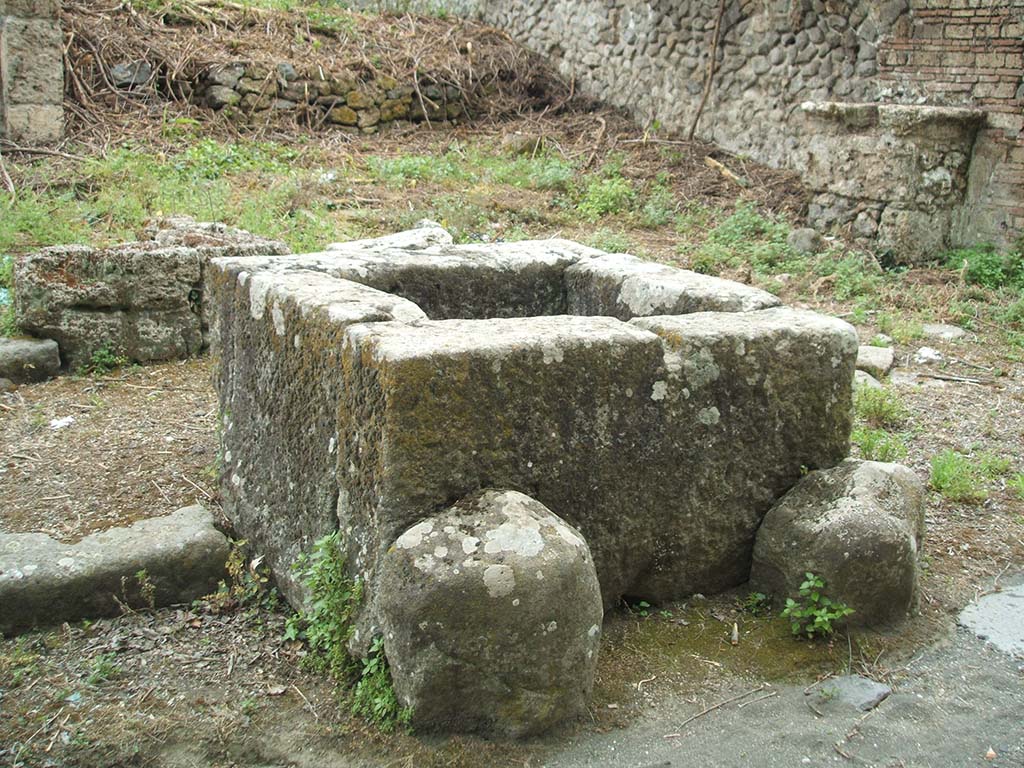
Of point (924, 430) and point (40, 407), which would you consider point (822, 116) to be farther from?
point (40, 407)

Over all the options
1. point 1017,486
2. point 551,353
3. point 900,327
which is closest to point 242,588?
point 551,353

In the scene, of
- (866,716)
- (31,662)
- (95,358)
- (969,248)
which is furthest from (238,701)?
(969,248)

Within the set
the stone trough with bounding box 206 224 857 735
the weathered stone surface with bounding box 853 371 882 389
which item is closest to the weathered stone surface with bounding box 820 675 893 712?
the stone trough with bounding box 206 224 857 735

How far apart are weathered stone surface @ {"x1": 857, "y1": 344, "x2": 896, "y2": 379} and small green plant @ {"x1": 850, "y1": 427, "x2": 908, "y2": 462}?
112 cm

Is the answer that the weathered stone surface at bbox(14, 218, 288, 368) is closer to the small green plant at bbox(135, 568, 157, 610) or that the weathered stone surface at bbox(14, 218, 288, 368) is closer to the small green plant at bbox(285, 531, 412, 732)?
the small green plant at bbox(135, 568, 157, 610)

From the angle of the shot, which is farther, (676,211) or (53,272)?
(676,211)

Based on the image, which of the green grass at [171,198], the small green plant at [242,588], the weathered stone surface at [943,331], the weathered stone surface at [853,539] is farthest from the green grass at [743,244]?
the small green plant at [242,588]

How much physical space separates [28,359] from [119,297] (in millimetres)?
584

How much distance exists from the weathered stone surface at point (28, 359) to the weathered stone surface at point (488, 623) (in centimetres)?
368

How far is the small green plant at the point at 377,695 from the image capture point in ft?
8.22

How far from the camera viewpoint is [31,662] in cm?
288

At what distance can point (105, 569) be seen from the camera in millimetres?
3180

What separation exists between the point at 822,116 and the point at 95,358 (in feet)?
21.2

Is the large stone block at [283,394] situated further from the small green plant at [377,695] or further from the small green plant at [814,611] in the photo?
the small green plant at [814,611]
